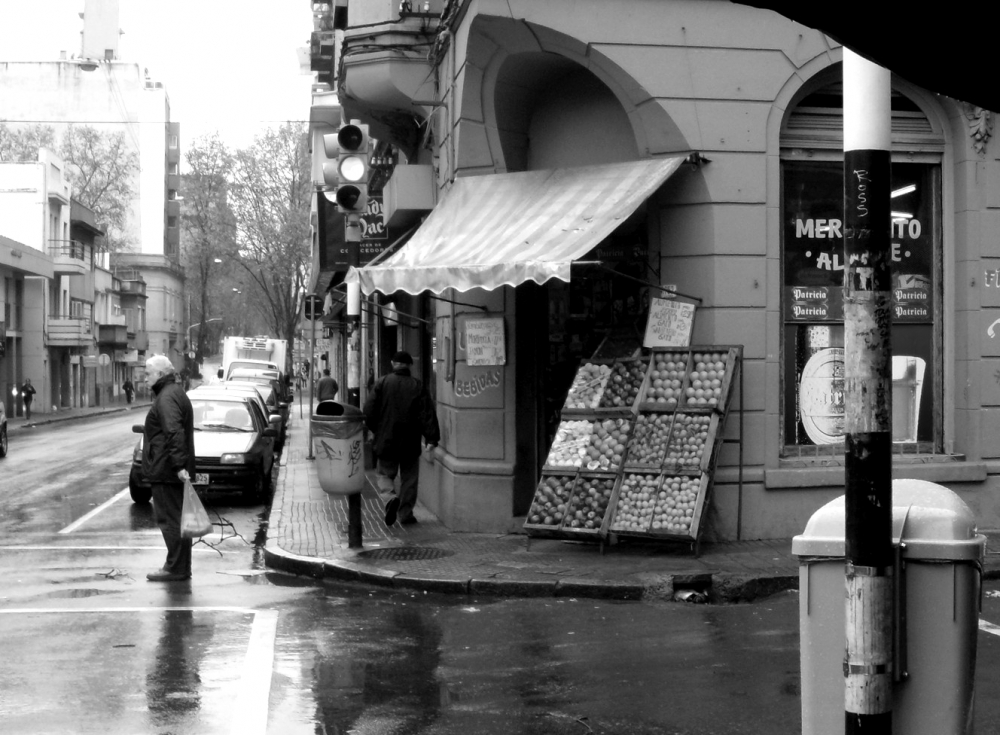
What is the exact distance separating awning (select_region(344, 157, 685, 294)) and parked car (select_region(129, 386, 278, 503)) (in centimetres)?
549

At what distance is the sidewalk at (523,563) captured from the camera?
9.84 metres

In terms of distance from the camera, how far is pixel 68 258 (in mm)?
61281

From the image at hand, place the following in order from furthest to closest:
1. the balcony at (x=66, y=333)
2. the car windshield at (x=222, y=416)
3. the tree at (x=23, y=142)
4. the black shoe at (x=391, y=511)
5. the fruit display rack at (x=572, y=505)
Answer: the tree at (x=23, y=142), the balcony at (x=66, y=333), the car windshield at (x=222, y=416), the black shoe at (x=391, y=511), the fruit display rack at (x=572, y=505)

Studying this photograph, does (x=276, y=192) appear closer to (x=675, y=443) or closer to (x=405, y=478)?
(x=405, y=478)

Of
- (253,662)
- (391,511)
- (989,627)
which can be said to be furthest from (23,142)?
(989,627)

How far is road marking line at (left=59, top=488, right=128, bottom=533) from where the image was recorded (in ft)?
47.1

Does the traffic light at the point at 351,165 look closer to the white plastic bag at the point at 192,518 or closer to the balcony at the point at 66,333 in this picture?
the white plastic bag at the point at 192,518

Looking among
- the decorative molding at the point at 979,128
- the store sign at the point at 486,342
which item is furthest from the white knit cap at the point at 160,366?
the decorative molding at the point at 979,128

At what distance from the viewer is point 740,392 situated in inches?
464

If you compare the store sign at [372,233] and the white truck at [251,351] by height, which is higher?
the store sign at [372,233]

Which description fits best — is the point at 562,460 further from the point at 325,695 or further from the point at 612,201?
the point at 325,695

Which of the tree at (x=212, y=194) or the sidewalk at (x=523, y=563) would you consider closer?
the sidewalk at (x=523, y=563)

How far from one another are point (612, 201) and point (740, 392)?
220 cm

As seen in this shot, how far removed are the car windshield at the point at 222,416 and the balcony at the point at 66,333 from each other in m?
42.7
